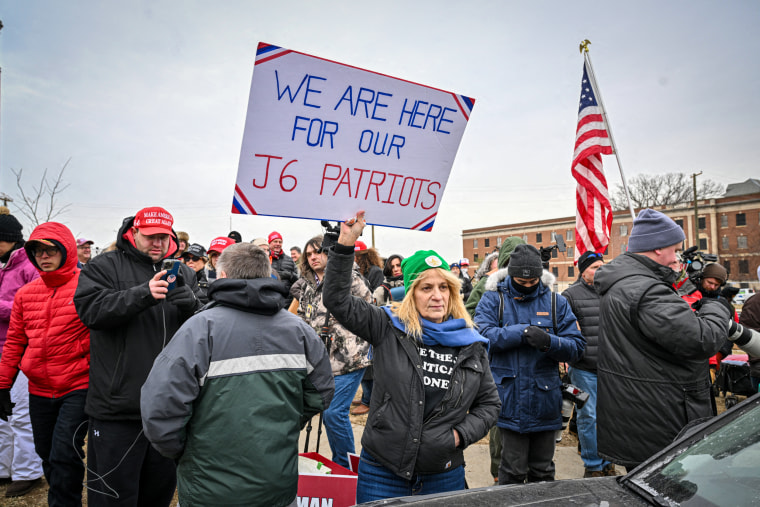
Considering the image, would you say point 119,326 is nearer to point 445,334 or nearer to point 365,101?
point 445,334

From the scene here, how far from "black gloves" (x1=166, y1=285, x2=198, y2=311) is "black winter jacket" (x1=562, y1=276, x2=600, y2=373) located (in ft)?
12.0

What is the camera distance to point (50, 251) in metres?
3.08

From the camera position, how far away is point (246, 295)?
2.12 meters

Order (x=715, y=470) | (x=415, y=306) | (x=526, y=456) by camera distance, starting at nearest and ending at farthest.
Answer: (x=715, y=470)
(x=415, y=306)
(x=526, y=456)

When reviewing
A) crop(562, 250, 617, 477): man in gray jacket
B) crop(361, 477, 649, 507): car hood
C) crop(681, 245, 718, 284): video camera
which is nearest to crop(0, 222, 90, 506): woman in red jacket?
crop(361, 477, 649, 507): car hood

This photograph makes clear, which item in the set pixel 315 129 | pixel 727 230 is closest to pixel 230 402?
pixel 315 129

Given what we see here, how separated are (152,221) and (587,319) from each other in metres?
4.04

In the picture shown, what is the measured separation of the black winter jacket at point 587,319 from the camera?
4383 mm

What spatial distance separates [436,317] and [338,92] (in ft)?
4.97

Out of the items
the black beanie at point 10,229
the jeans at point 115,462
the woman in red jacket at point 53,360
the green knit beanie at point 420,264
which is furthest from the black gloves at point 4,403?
the green knit beanie at point 420,264

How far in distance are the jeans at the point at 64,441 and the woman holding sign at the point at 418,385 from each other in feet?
6.53

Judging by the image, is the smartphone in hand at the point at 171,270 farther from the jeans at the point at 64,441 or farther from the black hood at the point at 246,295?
the jeans at the point at 64,441

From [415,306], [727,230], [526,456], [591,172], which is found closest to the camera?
[415,306]

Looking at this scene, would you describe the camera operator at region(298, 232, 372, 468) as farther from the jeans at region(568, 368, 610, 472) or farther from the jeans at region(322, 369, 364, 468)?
the jeans at region(568, 368, 610, 472)
